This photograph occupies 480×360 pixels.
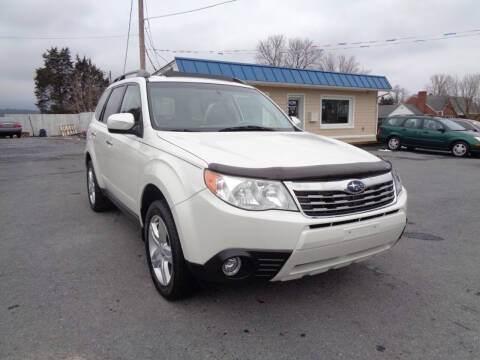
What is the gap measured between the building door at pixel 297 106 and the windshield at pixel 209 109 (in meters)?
12.0

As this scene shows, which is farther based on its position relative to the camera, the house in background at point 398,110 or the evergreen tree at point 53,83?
the house in background at point 398,110

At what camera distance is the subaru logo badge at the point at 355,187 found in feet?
7.64

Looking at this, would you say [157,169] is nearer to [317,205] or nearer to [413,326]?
[317,205]

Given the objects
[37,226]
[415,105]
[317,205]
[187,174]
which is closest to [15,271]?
[37,226]

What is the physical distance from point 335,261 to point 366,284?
0.89 metres

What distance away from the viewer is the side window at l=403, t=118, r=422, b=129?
14742mm

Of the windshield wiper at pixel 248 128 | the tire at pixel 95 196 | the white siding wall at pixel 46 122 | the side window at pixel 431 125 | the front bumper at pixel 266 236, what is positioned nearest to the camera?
the front bumper at pixel 266 236

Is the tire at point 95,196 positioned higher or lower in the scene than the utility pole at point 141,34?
lower

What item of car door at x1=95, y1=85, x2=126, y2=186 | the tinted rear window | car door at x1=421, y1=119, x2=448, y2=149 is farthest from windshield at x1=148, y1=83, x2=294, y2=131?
the tinted rear window

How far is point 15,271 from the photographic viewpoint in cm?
330

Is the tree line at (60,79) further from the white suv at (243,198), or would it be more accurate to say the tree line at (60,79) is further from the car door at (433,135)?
the white suv at (243,198)

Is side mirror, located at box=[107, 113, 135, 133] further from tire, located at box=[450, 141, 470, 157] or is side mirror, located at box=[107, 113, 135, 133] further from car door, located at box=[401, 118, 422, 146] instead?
car door, located at box=[401, 118, 422, 146]

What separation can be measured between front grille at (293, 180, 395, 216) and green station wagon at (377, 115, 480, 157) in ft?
42.8

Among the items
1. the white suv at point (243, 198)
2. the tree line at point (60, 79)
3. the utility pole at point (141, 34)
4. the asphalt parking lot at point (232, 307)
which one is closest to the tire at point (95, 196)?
the asphalt parking lot at point (232, 307)
